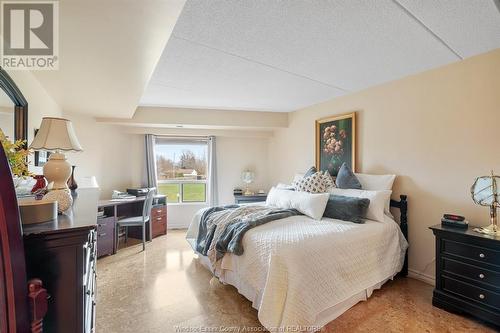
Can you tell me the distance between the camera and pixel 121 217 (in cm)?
415

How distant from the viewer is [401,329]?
1.98 m

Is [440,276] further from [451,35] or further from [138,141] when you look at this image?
[138,141]

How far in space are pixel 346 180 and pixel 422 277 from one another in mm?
1375

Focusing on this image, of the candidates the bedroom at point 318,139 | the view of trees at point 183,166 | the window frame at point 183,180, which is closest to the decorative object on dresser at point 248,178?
the window frame at point 183,180

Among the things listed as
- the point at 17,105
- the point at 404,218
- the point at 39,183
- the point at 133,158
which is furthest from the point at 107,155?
the point at 404,218

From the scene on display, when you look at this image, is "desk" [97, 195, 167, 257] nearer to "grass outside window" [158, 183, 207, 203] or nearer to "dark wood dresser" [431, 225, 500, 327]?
"grass outside window" [158, 183, 207, 203]

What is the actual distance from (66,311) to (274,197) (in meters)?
2.80

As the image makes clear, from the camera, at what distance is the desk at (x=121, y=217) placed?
3584 millimetres

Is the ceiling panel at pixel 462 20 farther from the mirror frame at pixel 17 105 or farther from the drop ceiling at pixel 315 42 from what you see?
the mirror frame at pixel 17 105

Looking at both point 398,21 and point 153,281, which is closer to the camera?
point 398,21

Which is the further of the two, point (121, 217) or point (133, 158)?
point (133, 158)

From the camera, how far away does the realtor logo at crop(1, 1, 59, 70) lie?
133cm

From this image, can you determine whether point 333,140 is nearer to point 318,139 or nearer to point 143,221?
point 318,139

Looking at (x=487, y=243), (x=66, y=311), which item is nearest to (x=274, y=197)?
(x=487, y=243)
